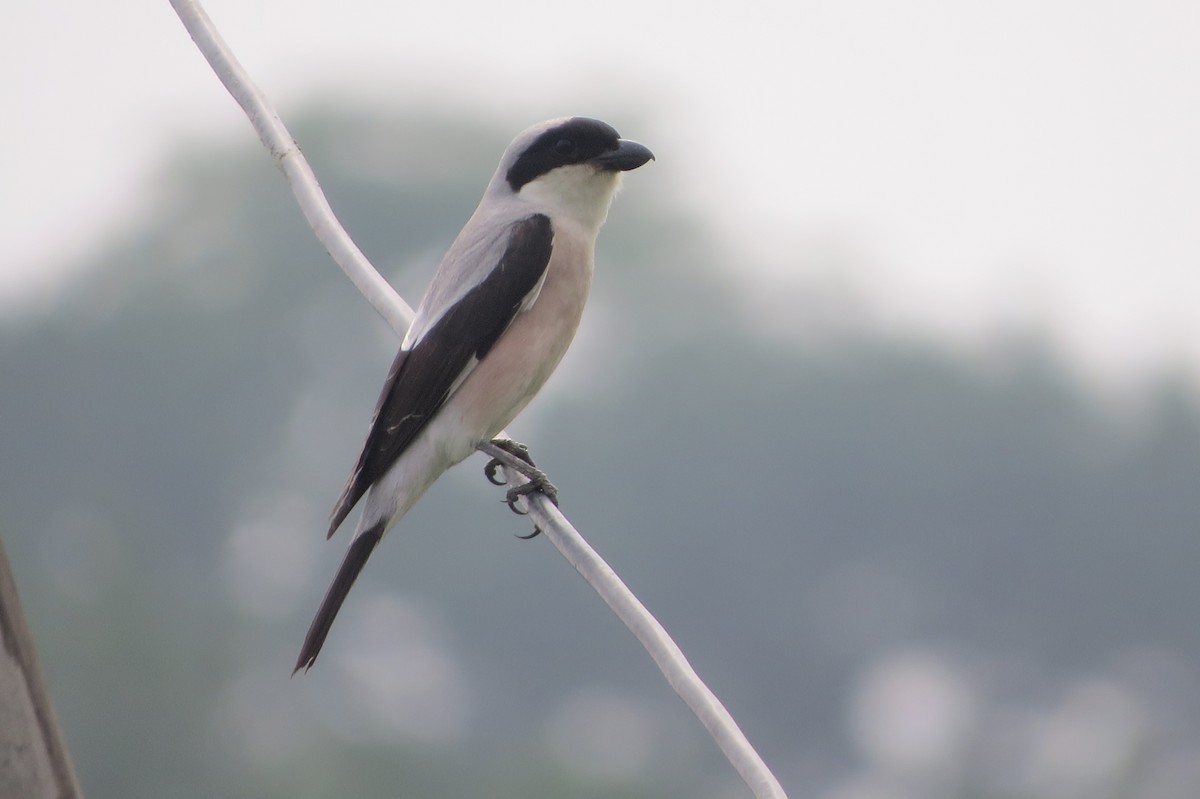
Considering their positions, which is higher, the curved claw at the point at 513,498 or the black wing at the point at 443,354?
the black wing at the point at 443,354

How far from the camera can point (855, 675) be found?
41.4 meters

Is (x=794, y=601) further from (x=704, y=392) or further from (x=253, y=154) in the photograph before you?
(x=253, y=154)

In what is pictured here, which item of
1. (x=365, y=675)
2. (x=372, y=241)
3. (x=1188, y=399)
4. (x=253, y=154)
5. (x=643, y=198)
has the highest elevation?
(x=253, y=154)

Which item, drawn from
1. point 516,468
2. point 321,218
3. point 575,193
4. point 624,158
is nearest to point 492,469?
point 516,468

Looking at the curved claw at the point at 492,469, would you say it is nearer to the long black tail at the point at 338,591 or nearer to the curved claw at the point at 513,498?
the curved claw at the point at 513,498

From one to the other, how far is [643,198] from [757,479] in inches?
432

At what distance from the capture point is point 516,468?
13.1ft

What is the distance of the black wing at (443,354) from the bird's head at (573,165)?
0.86 feet

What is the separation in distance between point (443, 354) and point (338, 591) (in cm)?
77

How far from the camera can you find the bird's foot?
3.85 meters

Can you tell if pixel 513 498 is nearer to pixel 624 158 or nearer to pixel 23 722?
pixel 624 158

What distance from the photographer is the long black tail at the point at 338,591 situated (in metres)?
3.31

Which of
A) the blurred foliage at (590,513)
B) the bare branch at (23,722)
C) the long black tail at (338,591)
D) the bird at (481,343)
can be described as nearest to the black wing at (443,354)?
the bird at (481,343)

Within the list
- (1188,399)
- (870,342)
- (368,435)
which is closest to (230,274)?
(870,342)
